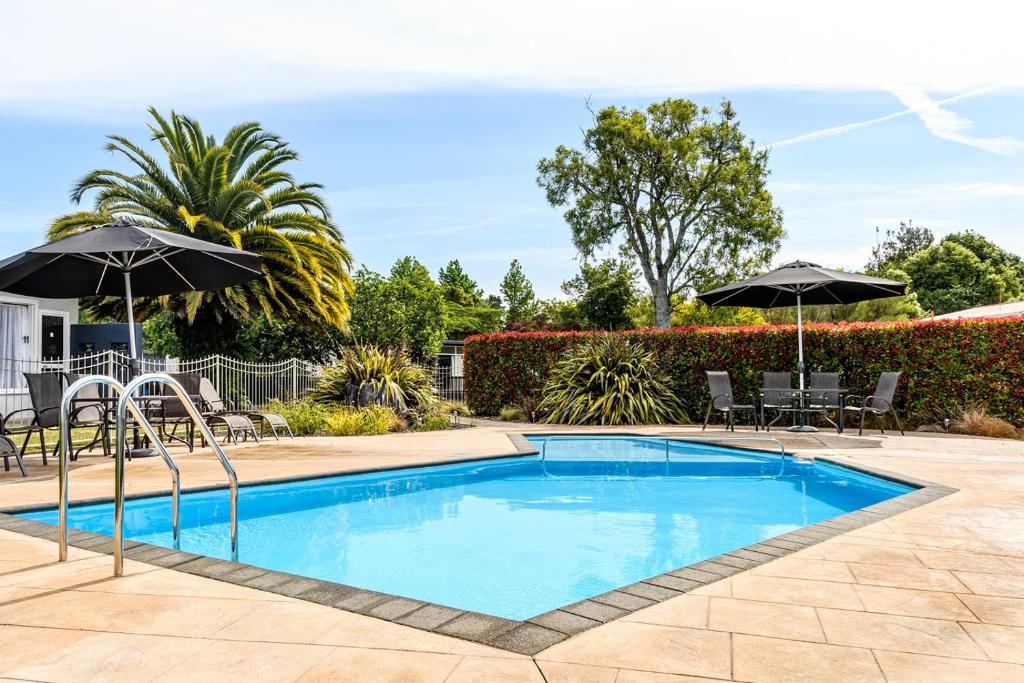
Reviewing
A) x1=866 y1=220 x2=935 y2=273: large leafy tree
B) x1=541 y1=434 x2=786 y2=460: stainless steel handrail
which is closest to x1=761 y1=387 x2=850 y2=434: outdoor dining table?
x1=541 y1=434 x2=786 y2=460: stainless steel handrail

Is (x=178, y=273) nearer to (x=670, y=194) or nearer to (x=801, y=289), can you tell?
(x=801, y=289)

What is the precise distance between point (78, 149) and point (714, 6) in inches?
606

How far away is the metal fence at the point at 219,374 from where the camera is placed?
589 inches

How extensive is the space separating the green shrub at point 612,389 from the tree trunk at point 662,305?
20.0 metres

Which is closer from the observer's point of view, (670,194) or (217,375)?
(217,375)

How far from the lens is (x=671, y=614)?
116 inches

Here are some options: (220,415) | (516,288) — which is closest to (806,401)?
(220,415)

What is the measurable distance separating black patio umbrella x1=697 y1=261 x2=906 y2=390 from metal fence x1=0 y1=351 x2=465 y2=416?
646cm

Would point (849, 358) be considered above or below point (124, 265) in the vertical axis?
below

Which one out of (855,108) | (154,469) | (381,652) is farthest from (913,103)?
(381,652)

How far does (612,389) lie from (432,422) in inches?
132

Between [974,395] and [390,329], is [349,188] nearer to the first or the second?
[390,329]

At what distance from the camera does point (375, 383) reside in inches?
515

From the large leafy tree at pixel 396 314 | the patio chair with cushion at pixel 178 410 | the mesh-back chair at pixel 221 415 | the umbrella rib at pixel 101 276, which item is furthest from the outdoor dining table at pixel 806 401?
the large leafy tree at pixel 396 314
